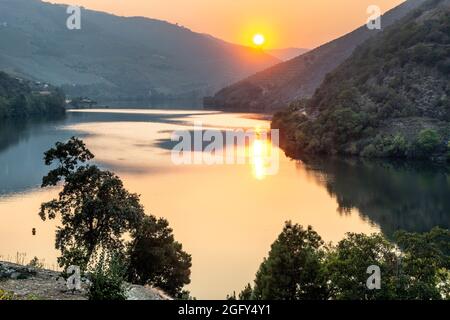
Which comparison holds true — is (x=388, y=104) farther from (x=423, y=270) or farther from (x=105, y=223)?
(x=423, y=270)

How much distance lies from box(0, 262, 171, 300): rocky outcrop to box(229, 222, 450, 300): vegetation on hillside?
6.03 meters

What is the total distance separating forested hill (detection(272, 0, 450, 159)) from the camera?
99.0 metres

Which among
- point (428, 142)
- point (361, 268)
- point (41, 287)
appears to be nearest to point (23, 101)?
point (428, 142)

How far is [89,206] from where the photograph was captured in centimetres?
2938

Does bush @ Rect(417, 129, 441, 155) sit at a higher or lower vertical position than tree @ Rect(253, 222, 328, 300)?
higher

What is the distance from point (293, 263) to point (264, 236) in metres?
19.0

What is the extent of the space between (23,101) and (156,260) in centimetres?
15147

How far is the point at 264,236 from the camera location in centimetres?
4619

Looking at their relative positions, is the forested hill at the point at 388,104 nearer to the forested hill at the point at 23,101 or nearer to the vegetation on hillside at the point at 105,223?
the vegetation on hillside at the point at 105,223

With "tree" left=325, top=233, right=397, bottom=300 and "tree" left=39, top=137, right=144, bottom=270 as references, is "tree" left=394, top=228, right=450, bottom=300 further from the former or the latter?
"tree" left=39, top=137, right=144, bottom=270

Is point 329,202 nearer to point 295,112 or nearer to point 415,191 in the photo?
point 415,191

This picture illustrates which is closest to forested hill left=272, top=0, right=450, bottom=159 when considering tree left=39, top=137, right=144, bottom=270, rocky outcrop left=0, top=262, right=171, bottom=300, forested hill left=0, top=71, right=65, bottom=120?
tree left=39, top=137, right=144, bottom=270

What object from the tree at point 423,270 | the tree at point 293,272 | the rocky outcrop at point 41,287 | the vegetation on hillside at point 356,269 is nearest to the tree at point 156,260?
the rocky outcrop at point 41,287

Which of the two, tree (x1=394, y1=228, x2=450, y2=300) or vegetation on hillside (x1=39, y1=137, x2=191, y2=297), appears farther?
vegetation on hillside (x1=39, y1=137, x2=191, y2=297)
